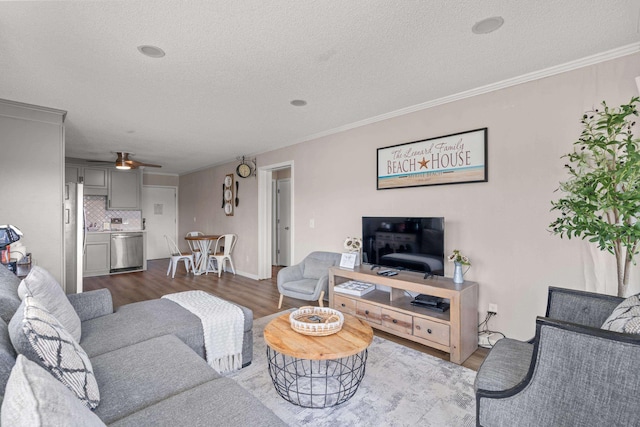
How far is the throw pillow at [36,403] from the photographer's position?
1.94ft

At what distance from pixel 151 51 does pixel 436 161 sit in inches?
107

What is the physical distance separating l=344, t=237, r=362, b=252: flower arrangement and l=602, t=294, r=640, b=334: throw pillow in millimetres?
2509

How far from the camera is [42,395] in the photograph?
645mm

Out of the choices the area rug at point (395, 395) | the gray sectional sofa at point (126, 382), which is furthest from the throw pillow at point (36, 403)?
the area rug at point (395, 395)

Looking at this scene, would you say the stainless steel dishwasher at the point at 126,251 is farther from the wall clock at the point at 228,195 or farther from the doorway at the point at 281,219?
the doorway at the point at 281,219

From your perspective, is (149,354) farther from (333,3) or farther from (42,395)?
(333,3)

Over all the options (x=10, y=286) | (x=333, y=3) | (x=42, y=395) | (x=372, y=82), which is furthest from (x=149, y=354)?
(x=372, y=82)

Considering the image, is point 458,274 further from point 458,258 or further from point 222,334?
point 222,334

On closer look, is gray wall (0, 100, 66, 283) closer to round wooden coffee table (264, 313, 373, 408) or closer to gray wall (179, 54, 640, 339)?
round wooden coffee table (264, 313, 373, 408)

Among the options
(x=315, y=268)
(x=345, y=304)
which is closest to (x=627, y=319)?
(x=345, y=304)

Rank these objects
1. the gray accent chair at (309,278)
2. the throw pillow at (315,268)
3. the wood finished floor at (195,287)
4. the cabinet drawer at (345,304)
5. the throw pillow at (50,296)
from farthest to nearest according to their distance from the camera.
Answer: the wood finished floor at (195,287) < the throw pillow at (315,268) < the gray accent chair at (309,278) < the cabinet drawer at (345,304) < the throw pillow at (50,296)

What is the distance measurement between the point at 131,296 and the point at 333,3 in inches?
189

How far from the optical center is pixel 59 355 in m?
1.17

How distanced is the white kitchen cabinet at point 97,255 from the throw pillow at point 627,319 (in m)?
7.55
